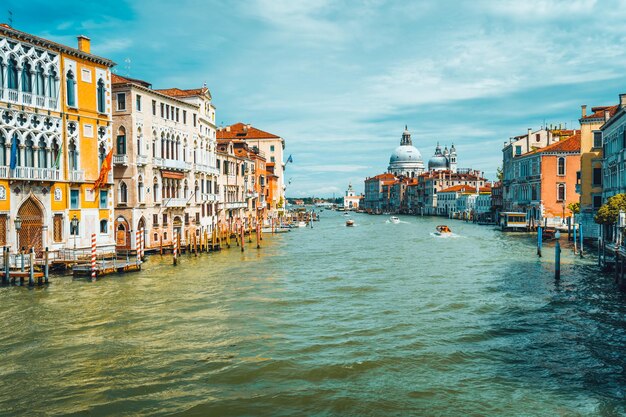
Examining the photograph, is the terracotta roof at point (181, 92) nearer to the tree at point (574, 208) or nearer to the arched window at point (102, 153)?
the arched window at point (102, 153)

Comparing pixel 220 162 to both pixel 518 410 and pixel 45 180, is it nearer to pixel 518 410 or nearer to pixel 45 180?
pixel 45 180

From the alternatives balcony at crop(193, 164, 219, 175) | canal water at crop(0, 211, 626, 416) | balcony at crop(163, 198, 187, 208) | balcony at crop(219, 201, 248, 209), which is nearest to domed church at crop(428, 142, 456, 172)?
balcony at crop(219, 201, 248, 209)

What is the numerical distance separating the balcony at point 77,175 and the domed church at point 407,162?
519 ft

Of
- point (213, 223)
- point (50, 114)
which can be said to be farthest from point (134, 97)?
point (213, 223)

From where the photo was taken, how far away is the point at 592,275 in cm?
2311

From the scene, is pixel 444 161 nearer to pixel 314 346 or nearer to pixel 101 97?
pixel 101 97

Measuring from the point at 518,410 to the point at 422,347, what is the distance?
3.66 m

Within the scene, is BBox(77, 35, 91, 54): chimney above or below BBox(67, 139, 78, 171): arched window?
above

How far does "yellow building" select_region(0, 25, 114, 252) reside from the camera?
21984mm

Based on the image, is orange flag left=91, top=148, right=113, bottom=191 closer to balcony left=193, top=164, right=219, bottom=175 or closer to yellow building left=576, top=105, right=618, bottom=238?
balcony left=193, top=164, right=219, bottom=175

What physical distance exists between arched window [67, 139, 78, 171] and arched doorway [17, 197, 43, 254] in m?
2.57

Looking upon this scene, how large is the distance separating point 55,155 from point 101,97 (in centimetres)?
389

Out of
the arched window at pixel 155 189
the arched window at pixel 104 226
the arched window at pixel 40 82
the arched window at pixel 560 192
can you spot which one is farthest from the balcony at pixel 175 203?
the arched window at pixel 560 192

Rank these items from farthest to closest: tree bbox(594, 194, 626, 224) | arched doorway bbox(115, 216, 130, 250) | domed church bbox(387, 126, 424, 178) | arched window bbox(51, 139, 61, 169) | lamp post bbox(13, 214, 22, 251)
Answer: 1. domed church bbox(387, 126, 424, 178)
2. arched doorway bbox(115, 216, 130, 250)
3. tree bbox(594, 194, 626, 224)
4. arched window bbox(51, 139, 61, 169)
5. lamp post bbox(13, 214, 22, 251)
